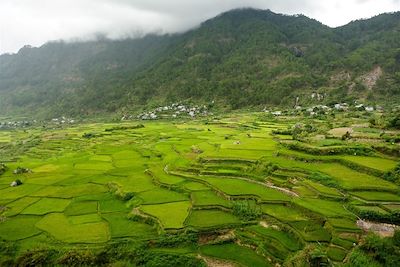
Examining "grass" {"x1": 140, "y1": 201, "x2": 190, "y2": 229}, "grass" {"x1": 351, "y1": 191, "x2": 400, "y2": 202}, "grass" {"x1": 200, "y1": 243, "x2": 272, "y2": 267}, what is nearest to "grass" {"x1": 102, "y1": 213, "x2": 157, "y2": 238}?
"grass" {"x1": 140, "y1": 201, "x2": 190, "y2": 229}

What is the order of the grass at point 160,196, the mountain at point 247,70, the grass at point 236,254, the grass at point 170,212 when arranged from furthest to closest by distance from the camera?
1. the mountain at point 247,70
2. the grass at point 160,196
3. the grass at point 170,212
4. the grass at point 236,254

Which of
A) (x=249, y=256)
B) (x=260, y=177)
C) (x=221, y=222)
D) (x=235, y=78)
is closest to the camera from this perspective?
(x=249, y=256)

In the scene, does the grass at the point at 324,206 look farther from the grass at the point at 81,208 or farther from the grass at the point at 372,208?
the grass at the point at 81,208

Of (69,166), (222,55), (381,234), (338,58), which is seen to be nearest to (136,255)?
(381,234)

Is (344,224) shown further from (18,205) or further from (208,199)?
(18,205)

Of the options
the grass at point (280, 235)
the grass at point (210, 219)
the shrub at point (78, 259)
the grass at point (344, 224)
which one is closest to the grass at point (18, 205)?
the shrub at point (78, 259)

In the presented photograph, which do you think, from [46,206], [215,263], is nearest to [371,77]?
[46,206]

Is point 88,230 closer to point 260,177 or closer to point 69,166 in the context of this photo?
point 260,177
